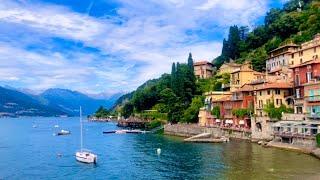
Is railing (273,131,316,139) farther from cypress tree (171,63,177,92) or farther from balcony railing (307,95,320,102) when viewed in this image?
cypress tree (171,63,177,92)

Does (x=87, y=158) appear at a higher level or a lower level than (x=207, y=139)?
lower

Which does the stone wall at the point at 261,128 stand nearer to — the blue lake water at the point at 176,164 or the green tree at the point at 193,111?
the blue lake water at the point at 176,164

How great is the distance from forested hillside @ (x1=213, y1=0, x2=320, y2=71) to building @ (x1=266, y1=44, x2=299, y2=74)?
24.9 ft

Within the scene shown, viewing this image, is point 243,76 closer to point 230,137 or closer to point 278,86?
point 230,137

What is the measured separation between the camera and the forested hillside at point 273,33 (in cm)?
12275

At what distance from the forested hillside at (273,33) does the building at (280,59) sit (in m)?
7.59

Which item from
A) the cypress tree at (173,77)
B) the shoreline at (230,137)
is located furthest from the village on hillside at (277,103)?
the cypress tree at (173,77)

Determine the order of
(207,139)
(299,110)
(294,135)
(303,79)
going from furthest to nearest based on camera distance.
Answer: (207,139) < (303,79) < (299,110) < (294,135)

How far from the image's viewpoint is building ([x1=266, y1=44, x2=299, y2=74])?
104 metres

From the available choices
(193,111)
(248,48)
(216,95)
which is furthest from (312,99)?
(248,48)

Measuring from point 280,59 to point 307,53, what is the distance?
13971 millimetres

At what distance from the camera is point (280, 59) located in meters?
110

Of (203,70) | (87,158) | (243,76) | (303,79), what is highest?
(203,70)

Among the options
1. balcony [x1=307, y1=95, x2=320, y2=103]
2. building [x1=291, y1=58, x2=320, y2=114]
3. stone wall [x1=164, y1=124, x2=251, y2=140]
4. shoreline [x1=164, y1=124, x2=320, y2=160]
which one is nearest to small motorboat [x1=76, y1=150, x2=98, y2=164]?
shoreline [x1=164, y1=124, x2=320, y2=160]
